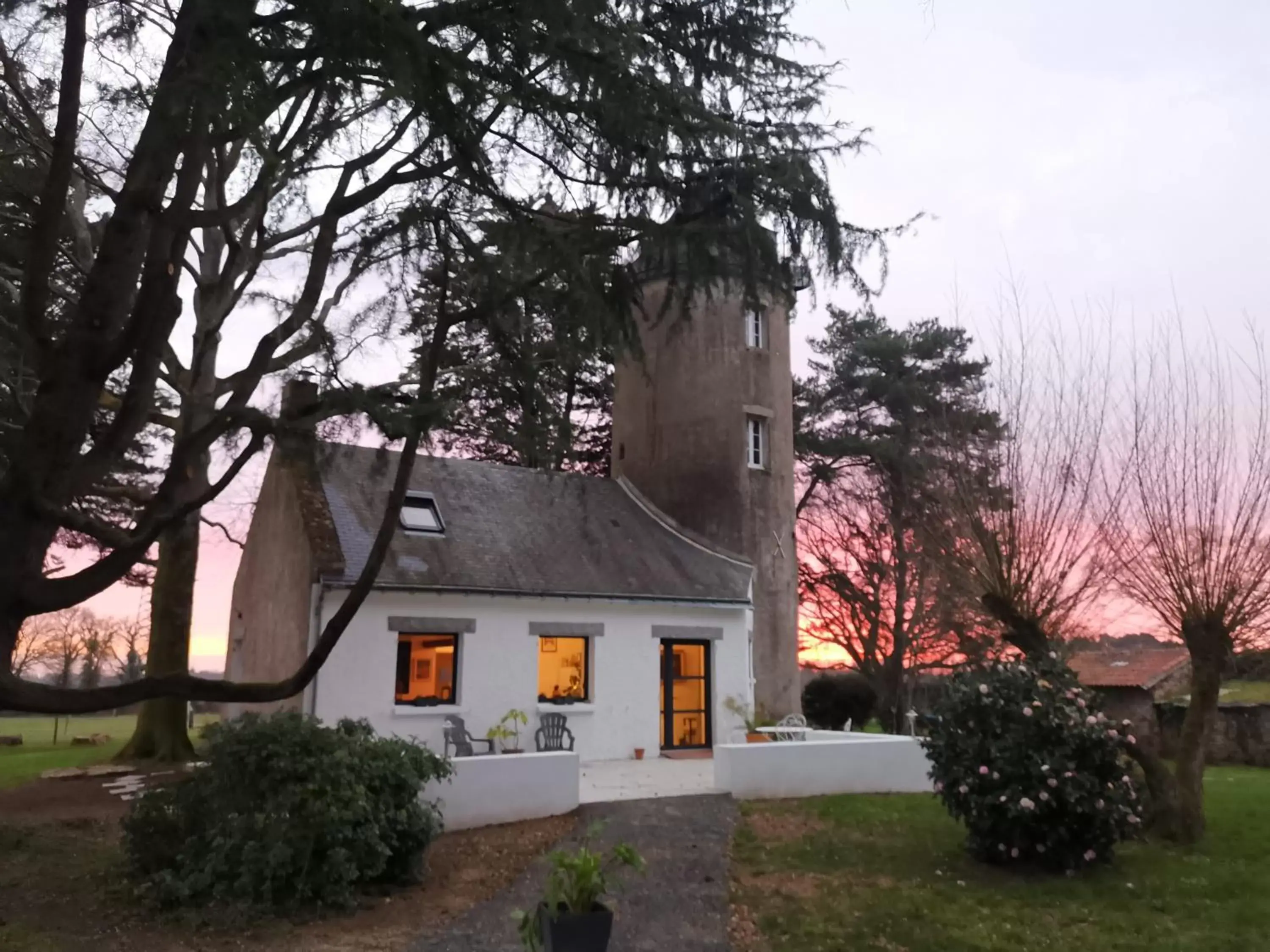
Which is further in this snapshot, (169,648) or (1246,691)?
(1246,691)

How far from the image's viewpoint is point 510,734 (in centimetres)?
1364

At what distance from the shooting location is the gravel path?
6602 mm

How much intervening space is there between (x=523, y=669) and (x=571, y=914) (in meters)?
A: 9.93

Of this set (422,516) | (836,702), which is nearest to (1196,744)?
(422,516)

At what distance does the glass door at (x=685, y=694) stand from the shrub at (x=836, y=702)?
7774mm

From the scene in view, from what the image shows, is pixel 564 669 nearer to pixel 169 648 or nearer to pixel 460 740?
pixel 460 740

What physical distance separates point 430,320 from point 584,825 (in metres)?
5.91

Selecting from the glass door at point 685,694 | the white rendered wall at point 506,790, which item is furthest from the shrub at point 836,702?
the white rendered wall at point 506,790

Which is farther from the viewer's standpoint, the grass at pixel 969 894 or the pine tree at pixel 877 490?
the pine tree at pixel 877 490

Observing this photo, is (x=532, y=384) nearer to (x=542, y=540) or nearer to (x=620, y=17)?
(x=620, y=17)

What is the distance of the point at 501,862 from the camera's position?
352 inches

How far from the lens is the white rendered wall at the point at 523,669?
1387cm

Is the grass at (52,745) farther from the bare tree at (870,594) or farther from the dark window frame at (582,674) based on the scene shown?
the bare tree at (870,594)

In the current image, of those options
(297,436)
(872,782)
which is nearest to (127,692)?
(297,436)
